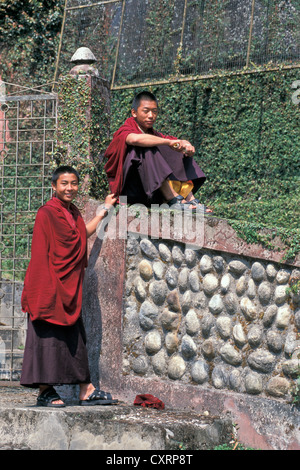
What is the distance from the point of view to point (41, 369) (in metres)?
4.90

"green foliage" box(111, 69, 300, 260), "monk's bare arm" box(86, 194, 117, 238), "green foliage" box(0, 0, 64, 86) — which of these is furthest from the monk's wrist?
"green foliage" box(0, 0, 64, 86)

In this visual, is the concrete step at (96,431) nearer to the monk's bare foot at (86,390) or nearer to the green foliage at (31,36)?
the monk's bare foot at (86,390)

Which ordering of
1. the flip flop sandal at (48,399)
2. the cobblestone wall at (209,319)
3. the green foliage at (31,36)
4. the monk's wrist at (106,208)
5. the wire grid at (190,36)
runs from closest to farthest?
the cobblestone wall at (209,319), the flip flop sandal at (48,399), the monk's wrist at (106,208), the wire grid at (190,36), the green foliage at (31,36)

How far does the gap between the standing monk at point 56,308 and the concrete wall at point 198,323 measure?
0.40m

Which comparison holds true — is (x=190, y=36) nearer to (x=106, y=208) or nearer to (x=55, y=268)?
(x=106, y=208)

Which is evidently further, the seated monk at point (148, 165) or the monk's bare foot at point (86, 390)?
the seated monk at point (148, 165)

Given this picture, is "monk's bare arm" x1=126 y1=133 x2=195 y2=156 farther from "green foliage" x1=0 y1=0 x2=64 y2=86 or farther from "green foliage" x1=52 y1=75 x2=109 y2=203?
"green foliage" x1=0 y1=0 x2=64 y2=86

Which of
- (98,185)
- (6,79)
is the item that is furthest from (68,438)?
(6,79)

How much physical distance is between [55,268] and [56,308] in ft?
0.91

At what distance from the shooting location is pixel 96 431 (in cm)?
448

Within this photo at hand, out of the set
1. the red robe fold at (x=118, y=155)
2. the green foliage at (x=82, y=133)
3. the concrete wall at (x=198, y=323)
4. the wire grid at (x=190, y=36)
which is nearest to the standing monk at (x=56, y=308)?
the concrete wall at (x=198, y=323)

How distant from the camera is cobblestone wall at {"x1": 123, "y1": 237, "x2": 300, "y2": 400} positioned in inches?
185

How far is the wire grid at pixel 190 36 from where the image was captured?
29.8ft

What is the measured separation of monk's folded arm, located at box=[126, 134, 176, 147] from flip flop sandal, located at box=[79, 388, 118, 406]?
186 centimetres
